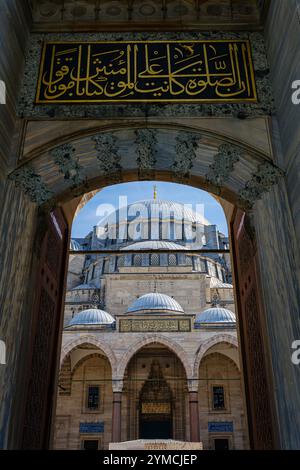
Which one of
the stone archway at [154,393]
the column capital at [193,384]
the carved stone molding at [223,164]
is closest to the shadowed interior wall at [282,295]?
the carved stone molding at [223,164]

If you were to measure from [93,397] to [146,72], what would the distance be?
714 inches

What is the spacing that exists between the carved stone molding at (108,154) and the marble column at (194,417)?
50.8ft

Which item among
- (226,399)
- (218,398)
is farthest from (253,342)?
(218,398)

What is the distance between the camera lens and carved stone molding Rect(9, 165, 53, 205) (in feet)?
10.1

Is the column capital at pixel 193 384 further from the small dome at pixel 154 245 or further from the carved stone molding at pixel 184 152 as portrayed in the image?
the carved stone molding at pixel 184 152

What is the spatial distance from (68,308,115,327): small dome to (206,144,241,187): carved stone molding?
17.3 meters

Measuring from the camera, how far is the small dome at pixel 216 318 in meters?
19.5

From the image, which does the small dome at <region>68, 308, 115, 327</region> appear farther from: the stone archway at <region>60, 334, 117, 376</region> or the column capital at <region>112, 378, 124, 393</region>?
the column capital at <region>112, 378, 124, 393</region>

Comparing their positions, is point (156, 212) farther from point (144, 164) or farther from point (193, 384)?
point (144, 164)

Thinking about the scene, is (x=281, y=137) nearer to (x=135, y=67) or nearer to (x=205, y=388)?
(x=135, y=67)

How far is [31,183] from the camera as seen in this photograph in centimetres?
312

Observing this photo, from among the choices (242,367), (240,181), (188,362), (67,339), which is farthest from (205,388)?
(240,181)

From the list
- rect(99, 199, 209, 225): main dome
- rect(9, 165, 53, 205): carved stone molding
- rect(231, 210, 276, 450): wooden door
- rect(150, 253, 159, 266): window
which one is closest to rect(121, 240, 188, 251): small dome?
rect(150, 253, 159, 266): window

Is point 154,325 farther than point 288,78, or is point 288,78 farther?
point 154,325
